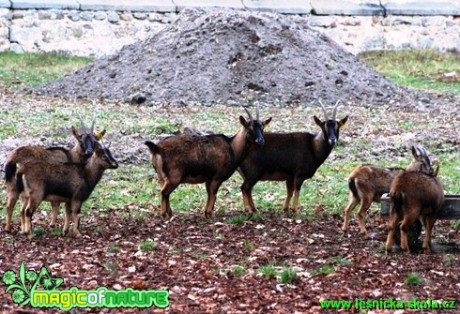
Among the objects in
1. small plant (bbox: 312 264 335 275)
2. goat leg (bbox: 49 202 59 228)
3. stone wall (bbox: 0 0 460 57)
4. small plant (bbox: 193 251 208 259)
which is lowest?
small plant (bbox: 312 264 335 275)

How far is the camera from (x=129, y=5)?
110 ft

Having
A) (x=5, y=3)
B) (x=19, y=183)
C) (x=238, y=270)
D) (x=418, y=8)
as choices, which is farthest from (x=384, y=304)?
(x=418, y=8)

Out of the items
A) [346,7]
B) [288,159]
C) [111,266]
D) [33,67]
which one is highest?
[346,7]

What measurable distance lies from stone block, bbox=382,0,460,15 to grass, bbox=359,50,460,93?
6.39 ft

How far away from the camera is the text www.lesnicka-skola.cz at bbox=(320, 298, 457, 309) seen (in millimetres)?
9344

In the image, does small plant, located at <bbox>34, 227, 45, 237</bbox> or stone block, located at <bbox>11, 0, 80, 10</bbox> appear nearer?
small plant, located at <bbox>34, 227, 45, 237</bbox>

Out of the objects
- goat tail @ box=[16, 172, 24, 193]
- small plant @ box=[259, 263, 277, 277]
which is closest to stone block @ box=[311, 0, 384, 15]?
goat tail @ box=[16, 172, 24, 193]

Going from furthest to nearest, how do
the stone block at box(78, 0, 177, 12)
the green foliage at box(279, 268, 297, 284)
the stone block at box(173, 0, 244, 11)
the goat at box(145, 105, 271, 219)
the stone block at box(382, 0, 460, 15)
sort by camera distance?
1. the stone block at box(382, 0, 460, 15)
2. the stone block at box(173, 0, 244, 11)
3. the stone block at box(78, 0, 177, 12)
4. the goat at box(145, 105, 271, 219)
5. the green foliage at box(279, 268, 297, 284)

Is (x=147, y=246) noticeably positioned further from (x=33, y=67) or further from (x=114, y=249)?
(x=33, y=67)

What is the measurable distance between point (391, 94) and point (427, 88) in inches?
113

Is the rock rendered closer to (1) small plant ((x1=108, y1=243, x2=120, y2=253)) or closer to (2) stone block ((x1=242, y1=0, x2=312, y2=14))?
(2) stone block ((x1=242, y1=0, x2=312, y2=14))

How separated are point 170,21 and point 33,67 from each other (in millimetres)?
5760

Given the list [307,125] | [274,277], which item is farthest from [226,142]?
[307,125]

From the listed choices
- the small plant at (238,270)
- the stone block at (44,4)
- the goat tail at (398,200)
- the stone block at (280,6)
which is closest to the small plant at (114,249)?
the small plant at (238,270)
